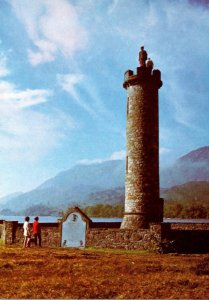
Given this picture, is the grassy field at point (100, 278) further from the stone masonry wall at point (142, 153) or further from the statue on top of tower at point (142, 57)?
the statue on top of tower at point (142, 57)

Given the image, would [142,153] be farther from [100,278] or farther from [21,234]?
[100,278]

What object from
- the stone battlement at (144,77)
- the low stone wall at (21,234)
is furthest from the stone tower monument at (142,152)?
the low stone wall at (21,234)

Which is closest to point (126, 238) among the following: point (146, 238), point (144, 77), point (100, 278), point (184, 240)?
point (146, 238)

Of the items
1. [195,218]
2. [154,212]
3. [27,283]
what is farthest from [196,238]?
[195,218]

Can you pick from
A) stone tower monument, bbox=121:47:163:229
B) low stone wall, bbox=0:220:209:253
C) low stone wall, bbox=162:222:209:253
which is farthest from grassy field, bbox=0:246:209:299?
stone tower monument, bbox=121:47:163:229

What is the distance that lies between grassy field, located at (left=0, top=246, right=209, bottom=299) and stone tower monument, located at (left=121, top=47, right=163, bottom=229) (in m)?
9.32

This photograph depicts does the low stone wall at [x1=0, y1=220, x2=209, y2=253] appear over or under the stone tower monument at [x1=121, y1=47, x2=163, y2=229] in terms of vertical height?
under

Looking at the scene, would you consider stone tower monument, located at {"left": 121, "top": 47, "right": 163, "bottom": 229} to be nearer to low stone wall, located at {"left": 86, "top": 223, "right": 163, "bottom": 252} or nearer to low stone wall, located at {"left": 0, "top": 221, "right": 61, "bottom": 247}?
low stone wall, located at {"left": 86, "top": 223, "right": 163, "bottom": 252}

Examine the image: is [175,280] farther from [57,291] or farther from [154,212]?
[154,212]

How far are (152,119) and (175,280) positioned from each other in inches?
633

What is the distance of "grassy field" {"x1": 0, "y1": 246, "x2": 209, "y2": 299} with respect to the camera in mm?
8984

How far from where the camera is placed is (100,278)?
11.0m

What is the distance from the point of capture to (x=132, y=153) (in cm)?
2539

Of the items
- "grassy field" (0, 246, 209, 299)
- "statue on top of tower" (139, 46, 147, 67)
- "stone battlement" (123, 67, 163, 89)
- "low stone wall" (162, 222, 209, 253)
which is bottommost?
"grassy field" (0, 246, 209, 299)
